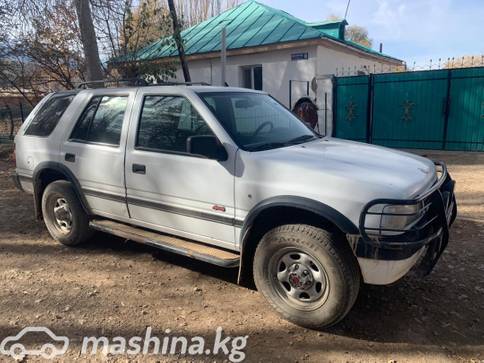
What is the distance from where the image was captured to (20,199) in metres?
7.48

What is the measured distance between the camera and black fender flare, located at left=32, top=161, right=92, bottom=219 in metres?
4.70

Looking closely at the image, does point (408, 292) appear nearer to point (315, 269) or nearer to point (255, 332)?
point (315, 269)

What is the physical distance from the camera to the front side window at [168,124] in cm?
379

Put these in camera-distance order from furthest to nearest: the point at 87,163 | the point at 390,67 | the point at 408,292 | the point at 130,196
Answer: the point at 390,67 → the point at 87,163 → the point at 130,196 → the point at 408,292

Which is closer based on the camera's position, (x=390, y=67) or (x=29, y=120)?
(x=29, y=120)

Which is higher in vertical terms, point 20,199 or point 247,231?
point 247,231

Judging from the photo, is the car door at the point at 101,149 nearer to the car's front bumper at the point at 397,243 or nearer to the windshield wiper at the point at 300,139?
the windshield wiper at the point at 300,139

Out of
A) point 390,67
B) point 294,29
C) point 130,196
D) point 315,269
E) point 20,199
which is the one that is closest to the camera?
point 315,269

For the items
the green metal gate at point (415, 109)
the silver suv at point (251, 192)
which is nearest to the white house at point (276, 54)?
the green metal gate at point (415, 109)

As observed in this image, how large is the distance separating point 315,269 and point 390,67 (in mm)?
20705

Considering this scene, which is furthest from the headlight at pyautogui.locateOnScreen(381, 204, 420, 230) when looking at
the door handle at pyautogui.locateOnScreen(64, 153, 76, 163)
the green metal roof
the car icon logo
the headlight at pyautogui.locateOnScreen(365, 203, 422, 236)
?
the green metal roof

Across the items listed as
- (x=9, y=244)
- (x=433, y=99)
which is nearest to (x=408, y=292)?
(x=9, y=244)

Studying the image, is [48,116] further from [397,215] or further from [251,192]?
[397,215]

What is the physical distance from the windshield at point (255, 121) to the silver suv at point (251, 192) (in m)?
0.01
